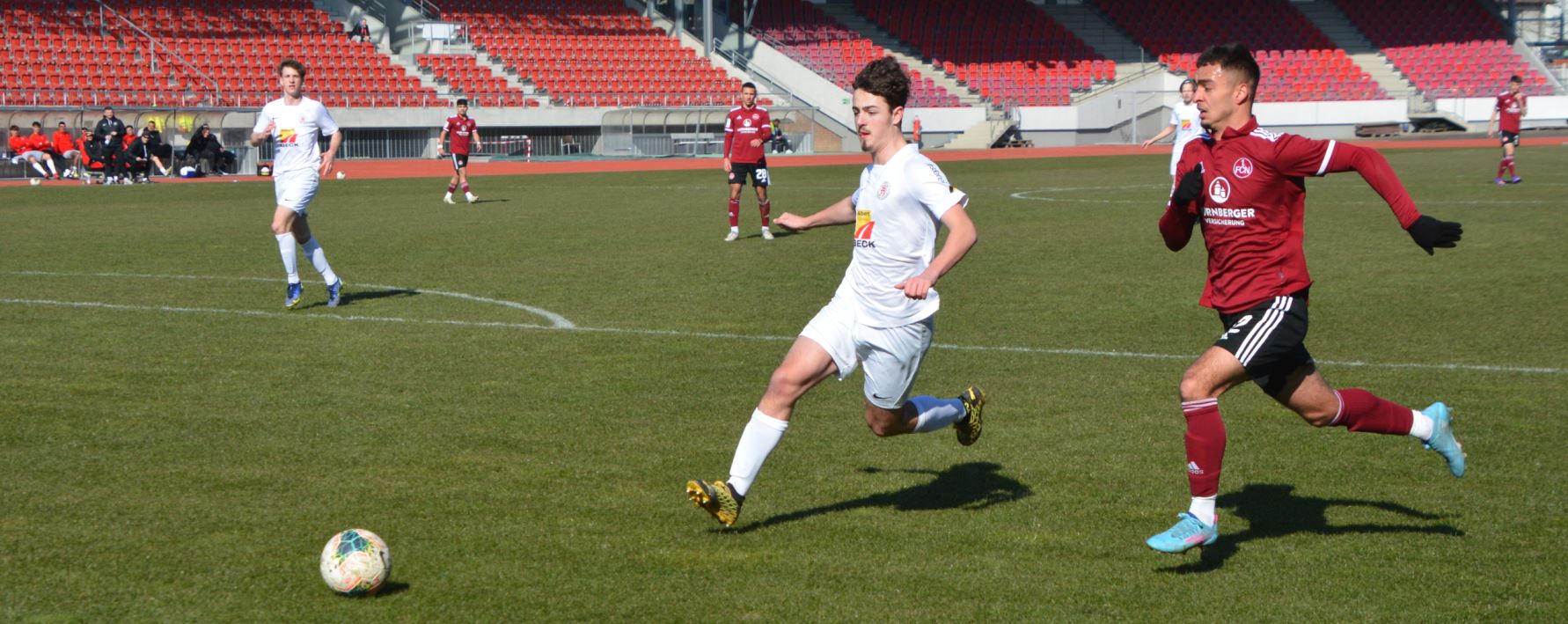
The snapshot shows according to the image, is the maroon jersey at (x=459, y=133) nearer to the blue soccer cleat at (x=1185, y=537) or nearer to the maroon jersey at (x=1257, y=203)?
the maroon jersey at (x=1257, y=203)

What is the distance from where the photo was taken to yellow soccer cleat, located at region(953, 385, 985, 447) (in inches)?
266

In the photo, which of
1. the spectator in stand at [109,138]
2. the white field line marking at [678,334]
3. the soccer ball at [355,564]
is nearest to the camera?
the soccer ball at [355,564]

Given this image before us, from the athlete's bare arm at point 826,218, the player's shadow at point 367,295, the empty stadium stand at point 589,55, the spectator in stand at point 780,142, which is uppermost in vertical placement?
the empty stadium stand at point 589,55

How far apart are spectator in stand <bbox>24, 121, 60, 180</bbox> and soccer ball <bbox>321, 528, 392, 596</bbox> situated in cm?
3562

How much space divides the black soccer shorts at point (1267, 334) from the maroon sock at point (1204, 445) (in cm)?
20

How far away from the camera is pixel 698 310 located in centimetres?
1235

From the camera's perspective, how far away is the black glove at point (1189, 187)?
5.48m

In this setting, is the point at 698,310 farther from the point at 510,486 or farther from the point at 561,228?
the point at 561,228

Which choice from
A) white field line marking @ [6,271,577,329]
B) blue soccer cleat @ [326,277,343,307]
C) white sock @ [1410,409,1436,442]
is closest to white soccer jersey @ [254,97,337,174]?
blue soccer cleat @ [326,277,343,307]

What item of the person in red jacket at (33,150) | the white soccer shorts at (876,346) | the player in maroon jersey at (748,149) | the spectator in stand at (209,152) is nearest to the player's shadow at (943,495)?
the white soccer shorts at (876,346)

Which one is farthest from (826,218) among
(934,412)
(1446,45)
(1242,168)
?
(1446,45)

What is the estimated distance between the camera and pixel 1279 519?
601 centimetres

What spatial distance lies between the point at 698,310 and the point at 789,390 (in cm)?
653

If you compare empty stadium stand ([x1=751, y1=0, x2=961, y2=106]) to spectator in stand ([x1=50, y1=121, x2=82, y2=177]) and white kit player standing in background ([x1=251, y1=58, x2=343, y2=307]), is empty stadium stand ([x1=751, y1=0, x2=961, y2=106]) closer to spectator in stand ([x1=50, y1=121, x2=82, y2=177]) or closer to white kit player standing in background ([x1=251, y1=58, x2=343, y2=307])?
spectator in stand ([x1=50, y1=121, x2=82, y2=177])
